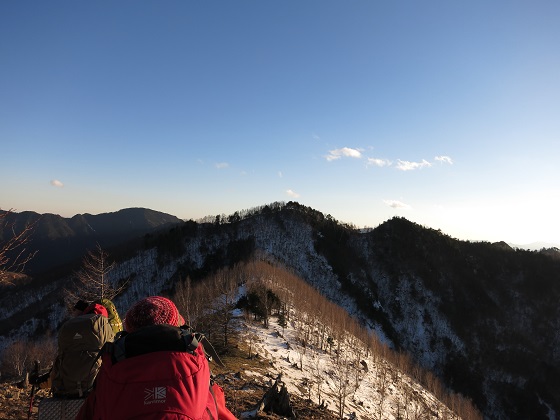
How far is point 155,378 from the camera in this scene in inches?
107

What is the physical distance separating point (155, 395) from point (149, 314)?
1.02m

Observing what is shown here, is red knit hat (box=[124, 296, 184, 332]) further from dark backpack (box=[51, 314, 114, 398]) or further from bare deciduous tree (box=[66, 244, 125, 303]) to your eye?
bare deciduous tree (box=[66, 244, 125, 303])

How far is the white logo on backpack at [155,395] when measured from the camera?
2.66 meters

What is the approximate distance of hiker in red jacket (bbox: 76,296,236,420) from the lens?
2672 millimetres

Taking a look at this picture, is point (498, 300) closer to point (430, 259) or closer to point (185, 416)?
point (430, 259)

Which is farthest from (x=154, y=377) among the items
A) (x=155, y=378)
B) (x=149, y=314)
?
(x=149, y=314)

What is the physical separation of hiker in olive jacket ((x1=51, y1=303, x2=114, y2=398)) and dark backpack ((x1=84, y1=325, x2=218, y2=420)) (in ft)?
12.2

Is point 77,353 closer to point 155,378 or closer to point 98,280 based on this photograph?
point 155,378

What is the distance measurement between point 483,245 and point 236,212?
9000cm

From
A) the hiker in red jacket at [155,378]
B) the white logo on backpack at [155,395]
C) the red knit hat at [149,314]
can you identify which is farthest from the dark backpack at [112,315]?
the white logo on backpack at [155,395]

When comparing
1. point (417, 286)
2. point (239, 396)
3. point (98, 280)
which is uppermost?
point (98, 280)

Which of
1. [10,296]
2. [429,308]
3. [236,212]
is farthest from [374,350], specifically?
[10,296]

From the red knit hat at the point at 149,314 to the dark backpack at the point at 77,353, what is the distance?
323cm

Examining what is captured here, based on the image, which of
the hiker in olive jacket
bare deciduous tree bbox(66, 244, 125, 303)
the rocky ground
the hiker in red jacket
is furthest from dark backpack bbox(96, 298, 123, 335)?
bare deciduous tree bbox(66, 244, 125, 303)
